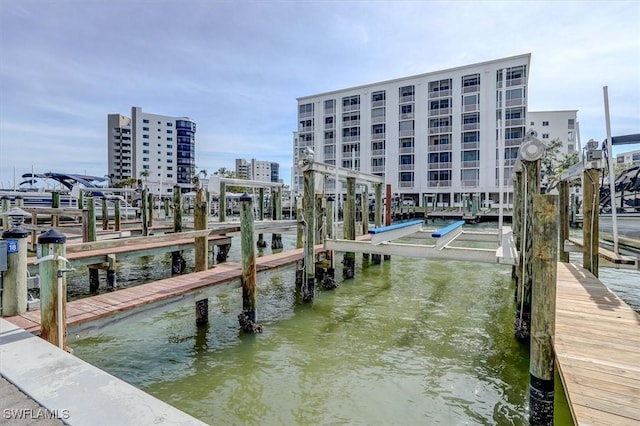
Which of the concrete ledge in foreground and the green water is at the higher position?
the concrete ledge in foreground

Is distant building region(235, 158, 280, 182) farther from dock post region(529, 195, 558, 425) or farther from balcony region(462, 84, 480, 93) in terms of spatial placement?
dock post region(529, 195, 558, 425)

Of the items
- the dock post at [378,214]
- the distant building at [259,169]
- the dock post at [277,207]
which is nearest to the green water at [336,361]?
the dock post at [378,214]

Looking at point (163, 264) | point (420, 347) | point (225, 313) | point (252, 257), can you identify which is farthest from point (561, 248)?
point (163, 264)

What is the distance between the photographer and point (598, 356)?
344 centimetres

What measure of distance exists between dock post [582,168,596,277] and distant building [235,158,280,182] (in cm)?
14831

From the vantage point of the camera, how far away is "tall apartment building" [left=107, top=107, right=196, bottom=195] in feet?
289

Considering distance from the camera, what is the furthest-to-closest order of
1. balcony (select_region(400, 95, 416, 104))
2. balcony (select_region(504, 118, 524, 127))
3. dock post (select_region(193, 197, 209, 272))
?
1. balcony (select_region(400, 95, 416, 104))
2. balcony (select_region(504, 118, 524, 127))
3. dock post (select_region(193, 197, 209, 272))

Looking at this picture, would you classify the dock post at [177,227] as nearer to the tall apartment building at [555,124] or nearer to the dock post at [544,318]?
the dock post at [544,318]

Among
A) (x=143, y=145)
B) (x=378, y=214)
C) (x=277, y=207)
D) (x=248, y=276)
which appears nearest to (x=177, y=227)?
(x=277, y=207)

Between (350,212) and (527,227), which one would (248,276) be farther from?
(527,227)

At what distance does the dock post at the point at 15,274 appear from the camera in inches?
160

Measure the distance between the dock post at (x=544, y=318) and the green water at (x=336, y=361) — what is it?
0.70 meters


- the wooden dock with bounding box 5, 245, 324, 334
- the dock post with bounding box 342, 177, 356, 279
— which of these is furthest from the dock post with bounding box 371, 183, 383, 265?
the wooden dock with bounding box 5, 245, 324, 334

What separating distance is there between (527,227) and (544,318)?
124 inches
